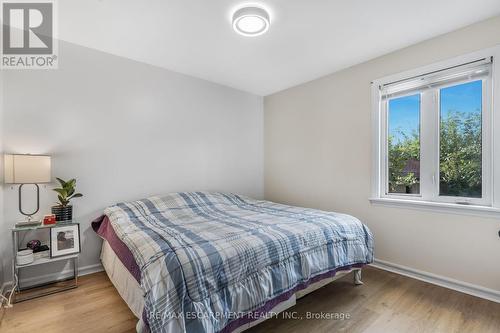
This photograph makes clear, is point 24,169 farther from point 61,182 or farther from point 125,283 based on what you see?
point 125,283

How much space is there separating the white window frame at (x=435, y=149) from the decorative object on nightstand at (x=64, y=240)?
3019 mm

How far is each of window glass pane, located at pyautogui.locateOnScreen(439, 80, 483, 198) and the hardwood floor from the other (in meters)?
0.96

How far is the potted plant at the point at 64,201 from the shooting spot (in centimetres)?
223

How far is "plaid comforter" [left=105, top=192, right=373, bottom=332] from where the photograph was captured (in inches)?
48.6

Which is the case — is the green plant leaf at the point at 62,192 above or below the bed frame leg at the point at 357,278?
above

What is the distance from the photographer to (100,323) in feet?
5.56

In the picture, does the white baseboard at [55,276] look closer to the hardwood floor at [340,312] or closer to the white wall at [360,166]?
Answer: the hardwood floor at [340,312]

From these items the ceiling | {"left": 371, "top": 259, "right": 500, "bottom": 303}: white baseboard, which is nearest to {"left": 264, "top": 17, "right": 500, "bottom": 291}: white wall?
{"left": 371, "top": 259, "right": 500, "bottom": 303}: white baseboard

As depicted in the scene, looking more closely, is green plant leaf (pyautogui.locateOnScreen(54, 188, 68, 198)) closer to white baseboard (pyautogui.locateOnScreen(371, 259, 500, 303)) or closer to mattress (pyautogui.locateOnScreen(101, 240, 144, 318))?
mattress (pyautogui.locateOnScreen(101, 240, 144, 318))

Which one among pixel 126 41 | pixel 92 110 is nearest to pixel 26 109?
pixel 92 110

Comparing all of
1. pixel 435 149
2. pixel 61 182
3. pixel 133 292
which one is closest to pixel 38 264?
Answer: pixel 61 182

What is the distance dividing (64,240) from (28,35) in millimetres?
1947

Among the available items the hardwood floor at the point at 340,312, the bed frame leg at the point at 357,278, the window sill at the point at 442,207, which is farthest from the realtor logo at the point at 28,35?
the window sill at the point at 442,207

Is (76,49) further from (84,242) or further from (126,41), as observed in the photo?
(84,242)
